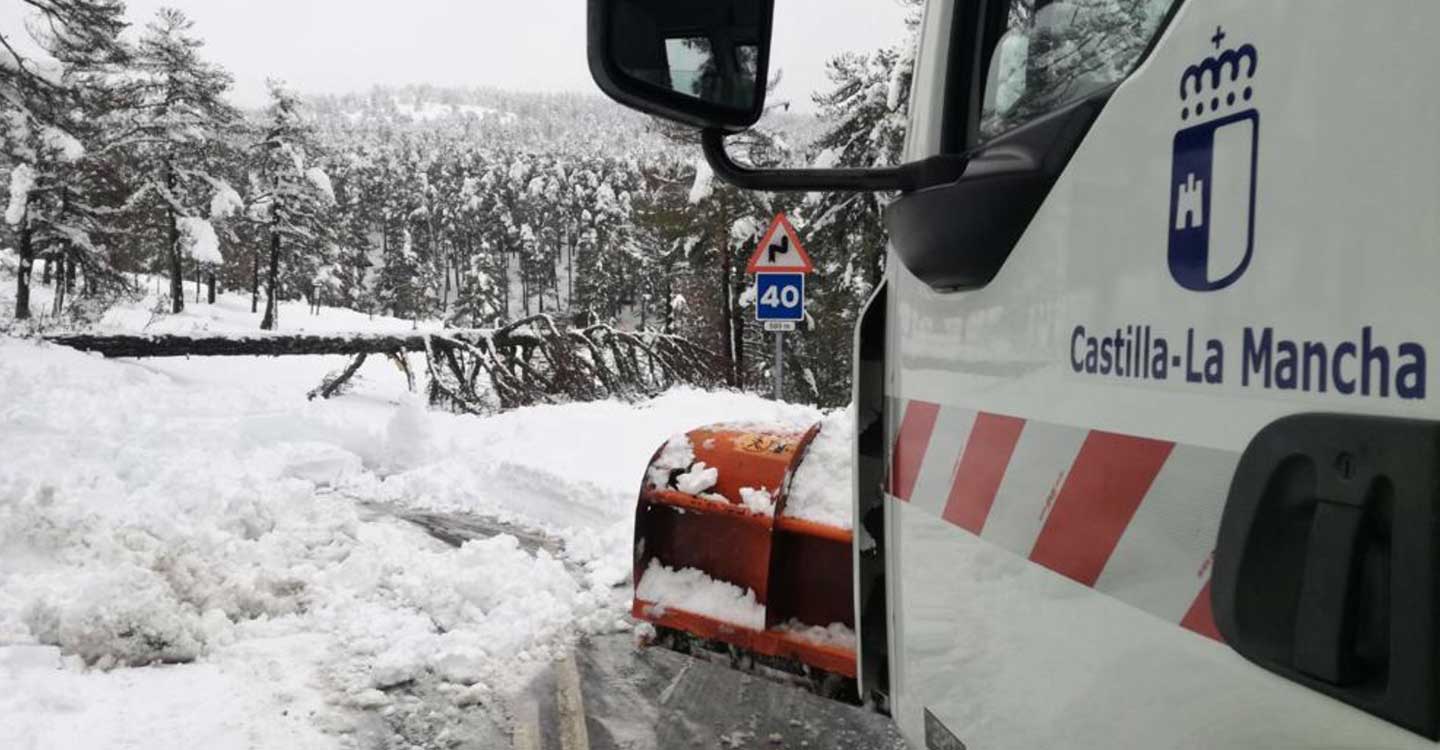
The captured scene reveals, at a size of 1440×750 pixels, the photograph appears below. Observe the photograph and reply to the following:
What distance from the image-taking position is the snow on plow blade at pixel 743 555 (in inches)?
111

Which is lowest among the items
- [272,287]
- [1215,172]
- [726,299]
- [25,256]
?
[1215,172]

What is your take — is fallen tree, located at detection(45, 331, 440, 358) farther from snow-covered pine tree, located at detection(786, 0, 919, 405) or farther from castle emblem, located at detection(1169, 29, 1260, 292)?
castle emblem, located at detection(1169, 29, 1260, 292)

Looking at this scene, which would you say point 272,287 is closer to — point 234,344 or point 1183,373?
point 234,344

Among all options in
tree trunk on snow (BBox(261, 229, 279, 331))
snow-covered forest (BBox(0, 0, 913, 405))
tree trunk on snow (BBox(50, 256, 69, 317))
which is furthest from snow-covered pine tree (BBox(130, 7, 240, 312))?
tree trunk on snow (BBox(261, 229, 279, 331))

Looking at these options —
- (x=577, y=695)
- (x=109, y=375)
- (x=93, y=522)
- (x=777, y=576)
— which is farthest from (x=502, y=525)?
(x=109, y=375)

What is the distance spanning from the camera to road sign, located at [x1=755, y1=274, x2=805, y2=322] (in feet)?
36.9

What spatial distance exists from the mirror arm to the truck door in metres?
0.05

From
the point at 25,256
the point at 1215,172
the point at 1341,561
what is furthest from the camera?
the point at 25,256

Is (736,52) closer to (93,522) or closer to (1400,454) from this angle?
(1400,454)

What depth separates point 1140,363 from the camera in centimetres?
117

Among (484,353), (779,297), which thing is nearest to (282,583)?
(779,297)

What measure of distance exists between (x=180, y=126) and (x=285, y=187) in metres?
12.0

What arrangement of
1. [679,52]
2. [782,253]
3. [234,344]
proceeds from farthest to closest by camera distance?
[234,344]
[782,253]
[679,52]

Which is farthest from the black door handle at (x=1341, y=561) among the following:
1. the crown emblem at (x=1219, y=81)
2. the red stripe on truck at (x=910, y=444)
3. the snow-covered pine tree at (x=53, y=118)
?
the snow-covered pine tree at (x=53, y=118)
